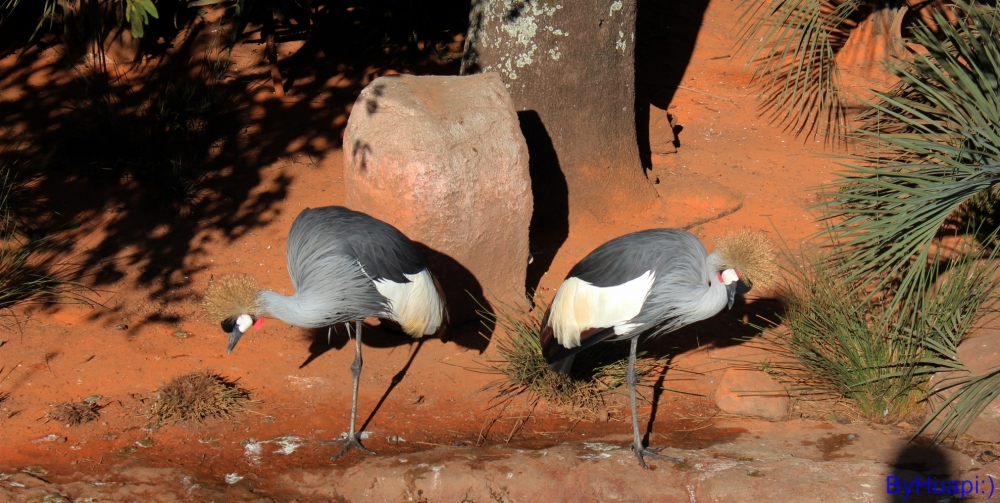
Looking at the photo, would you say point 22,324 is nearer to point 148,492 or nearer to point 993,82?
point 148,492

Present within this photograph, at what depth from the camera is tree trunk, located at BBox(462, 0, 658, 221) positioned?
626 centimetres

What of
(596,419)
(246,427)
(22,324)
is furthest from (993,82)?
(22,324)

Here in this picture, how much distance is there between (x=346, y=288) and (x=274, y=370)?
994 mm

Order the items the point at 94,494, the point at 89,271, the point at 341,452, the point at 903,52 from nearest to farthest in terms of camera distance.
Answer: the point at 94,494, the point at 341,452, the point at 89,271, the point at 903,52

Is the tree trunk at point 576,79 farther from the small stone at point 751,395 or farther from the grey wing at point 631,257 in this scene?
the small stone at point 751,395

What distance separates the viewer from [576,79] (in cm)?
642

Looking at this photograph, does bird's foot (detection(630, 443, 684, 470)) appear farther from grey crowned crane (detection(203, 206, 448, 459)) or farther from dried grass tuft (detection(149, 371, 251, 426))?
dried grass tuft (detection(149, 371, 251, 426))

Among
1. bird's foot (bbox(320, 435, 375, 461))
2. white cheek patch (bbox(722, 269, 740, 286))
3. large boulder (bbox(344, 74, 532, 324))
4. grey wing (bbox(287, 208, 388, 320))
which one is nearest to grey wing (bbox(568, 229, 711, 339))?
white cheek patch (bbox(722, 269, 740, 286))

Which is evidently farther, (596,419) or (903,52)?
(903,52)

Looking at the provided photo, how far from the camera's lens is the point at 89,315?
17.6 ft

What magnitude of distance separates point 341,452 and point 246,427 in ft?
1.97

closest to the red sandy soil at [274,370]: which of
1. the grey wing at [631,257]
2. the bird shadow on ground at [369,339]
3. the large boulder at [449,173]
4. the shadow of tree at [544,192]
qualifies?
the bird shadow on ground at [369,339]

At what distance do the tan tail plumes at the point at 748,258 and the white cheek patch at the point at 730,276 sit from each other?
0.02 metres

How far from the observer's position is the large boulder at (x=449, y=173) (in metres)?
5.16
